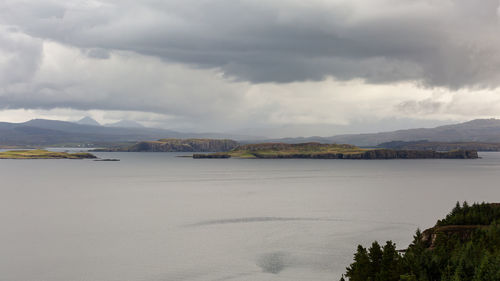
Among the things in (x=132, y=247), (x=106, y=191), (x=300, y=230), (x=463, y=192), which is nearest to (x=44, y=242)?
(x=132, y=247)

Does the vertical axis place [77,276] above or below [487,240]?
below

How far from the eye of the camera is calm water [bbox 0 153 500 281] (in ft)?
209

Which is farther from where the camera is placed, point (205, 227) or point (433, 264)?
point (205, 227)

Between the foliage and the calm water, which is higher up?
the foliage

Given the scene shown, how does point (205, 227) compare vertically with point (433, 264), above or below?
below

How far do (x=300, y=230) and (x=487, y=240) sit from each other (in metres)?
38.4

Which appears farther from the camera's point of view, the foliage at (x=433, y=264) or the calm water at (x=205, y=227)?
the calm water at (x=205, y=227)

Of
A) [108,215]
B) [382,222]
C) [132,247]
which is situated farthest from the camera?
[108,215]

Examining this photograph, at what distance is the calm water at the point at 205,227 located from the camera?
63.8 meters

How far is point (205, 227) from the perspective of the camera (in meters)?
96.1

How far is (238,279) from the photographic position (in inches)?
2333

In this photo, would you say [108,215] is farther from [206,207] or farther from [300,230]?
[300,230]

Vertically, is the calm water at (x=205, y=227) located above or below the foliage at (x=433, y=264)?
below

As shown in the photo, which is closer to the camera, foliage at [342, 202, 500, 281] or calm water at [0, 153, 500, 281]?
foliage at [342, 202, 500, 281]
